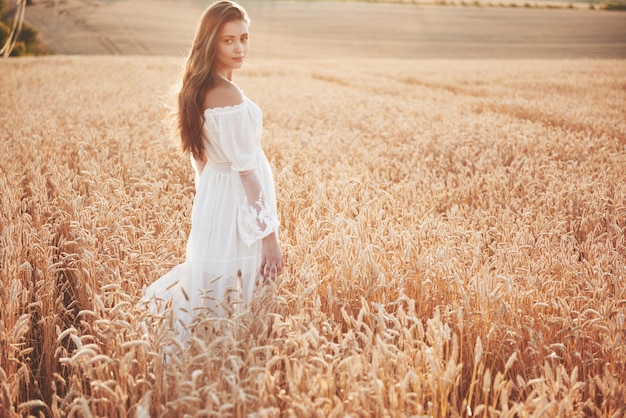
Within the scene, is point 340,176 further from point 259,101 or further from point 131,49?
point 131,49

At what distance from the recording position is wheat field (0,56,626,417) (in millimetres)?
1791

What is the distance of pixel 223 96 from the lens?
243 cm

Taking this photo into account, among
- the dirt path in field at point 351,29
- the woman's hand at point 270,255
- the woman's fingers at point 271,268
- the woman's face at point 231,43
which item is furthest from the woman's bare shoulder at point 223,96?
the dirt path in field at point 351,29

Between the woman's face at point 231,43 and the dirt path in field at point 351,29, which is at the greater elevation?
the dirt path in field at point 351,29

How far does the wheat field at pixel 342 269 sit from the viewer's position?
179 centimetres

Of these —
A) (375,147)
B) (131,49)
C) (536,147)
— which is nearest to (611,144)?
(536,147)

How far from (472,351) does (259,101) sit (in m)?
10.6

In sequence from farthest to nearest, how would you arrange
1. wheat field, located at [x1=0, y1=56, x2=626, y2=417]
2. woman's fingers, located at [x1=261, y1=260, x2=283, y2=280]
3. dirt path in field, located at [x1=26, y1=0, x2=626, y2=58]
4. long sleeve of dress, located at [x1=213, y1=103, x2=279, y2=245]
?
dirt path in field, located at [x1=26, y1=0, x2=626, y2=58] → woman's fingers, located at [x1=261, y1=260, x2=283, y2=280] → long sleeve of dress, located at [x1=213, y1=103, x2=279, y2=245] → wheat field, located at [x1=0, y1=56, x2=626, y2=417]

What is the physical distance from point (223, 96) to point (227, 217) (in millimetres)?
600

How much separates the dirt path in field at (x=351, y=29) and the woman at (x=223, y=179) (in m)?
35.8

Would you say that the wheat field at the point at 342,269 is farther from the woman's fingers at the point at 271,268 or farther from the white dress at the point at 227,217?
the white dress at the point at 227,217

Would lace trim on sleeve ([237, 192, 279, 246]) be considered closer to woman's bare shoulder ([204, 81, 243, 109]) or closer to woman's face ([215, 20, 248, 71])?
woman's bare shoulder ([204, 81, 243, 109])

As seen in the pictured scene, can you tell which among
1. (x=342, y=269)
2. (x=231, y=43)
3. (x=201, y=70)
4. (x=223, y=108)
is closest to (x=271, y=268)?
(x=342, y=269)

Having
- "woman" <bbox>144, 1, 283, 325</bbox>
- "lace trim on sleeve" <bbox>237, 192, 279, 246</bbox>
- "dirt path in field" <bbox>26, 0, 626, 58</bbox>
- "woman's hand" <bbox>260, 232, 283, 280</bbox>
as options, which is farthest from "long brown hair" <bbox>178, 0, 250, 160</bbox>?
"dirt path in field" <bbox>26, 0, 626, 58</bbox>
